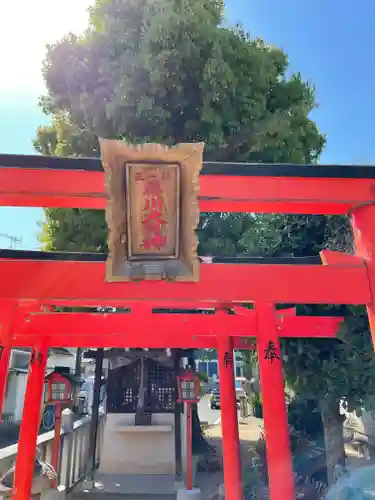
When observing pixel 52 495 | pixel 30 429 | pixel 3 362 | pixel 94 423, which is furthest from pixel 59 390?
pixel 3 362

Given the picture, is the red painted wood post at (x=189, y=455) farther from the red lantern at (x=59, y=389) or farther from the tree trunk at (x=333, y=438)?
the tree trunk at (x=333, y=438)

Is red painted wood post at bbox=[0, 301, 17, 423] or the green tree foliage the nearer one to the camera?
red painted wood post at bbox=[0, 301, 17, 423]

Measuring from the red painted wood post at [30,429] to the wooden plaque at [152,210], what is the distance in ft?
14.1

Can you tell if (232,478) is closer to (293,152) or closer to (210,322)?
(210,322)

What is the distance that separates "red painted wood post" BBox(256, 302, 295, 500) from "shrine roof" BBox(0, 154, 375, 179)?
2.09 m

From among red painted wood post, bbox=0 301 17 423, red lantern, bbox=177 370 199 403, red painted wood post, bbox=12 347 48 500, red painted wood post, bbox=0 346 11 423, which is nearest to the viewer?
red painted wood post, bbox=0 301 17 423

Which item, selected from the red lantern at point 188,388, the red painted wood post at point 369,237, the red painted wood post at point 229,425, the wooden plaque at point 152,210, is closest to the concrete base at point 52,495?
the red lantern at point 188,388

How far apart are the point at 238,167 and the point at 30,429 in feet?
17.9

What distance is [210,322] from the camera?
555 centimetres

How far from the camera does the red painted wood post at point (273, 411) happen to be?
3.78 m

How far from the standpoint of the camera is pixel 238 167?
3262mm

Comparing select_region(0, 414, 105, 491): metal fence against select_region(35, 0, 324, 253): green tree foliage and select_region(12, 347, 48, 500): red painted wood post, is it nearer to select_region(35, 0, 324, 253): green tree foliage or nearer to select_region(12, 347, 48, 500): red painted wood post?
select_region(12, 347, 48, 500): red painted wood post

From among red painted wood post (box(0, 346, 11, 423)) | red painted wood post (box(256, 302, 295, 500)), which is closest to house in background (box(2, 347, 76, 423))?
red painted wood post (box(0, 346, 11, 423))

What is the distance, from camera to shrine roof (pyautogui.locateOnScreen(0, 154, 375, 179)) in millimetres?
3150
